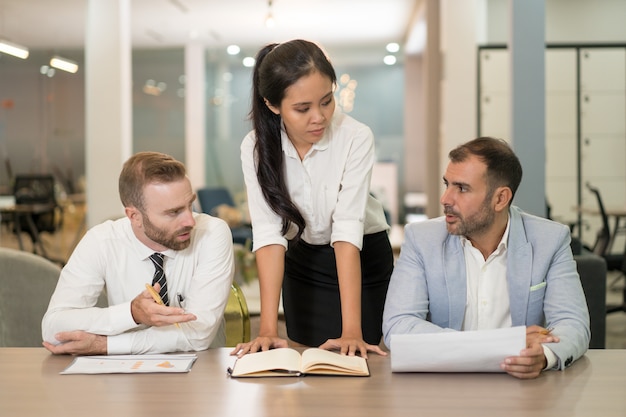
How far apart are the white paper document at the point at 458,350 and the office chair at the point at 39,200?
293 inches

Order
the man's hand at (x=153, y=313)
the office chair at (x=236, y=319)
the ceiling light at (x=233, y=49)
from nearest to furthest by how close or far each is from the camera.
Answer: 1. the man's hand at (x=153, y=313)
2. the office chair at (x=236, y=319)
3. the ceiling light at (x=233, y=49)

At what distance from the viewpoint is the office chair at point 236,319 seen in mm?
2816

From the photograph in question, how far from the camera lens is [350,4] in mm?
10289

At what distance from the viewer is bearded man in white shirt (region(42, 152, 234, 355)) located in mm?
2217

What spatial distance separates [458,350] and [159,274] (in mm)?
966

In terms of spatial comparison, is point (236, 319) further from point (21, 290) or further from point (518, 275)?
point (518, 275)

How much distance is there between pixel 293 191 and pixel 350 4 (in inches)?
321

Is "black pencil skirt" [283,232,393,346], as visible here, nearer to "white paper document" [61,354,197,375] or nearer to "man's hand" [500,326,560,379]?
"white paper document" [61,354,197,375]

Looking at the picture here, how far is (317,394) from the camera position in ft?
5.87

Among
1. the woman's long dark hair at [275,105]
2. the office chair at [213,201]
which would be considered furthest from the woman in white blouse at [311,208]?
the office chair at [213,201]

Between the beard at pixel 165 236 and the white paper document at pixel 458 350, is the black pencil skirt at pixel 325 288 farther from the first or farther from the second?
the white paper document at pixel 458 350

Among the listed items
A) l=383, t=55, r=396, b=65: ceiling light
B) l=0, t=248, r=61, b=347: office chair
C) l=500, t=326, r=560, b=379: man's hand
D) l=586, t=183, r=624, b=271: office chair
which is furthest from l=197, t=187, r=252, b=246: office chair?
l=500, t=326, r=560, b=379: man's hand

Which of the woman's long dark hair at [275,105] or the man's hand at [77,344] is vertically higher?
the woman's long dark hair at [275,105]

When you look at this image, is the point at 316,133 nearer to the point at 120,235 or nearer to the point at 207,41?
the point at 120,235
